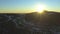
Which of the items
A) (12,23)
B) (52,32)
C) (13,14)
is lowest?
(52,32)

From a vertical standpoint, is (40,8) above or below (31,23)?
above

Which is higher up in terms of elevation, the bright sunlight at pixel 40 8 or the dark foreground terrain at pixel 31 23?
the bright sunlight at pixel 40 8

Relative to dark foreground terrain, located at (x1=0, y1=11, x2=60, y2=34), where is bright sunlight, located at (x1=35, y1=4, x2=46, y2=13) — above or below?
above

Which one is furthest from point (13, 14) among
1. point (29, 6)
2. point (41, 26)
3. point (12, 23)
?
point (41, 26)

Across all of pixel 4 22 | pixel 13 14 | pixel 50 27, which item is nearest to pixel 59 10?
pixel 50 27

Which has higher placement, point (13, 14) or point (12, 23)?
point (13, 14)

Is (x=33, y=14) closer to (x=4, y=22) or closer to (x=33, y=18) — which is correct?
(x=33, y=18)

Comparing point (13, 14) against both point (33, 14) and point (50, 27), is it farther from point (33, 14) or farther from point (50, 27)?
point (50, 27)
